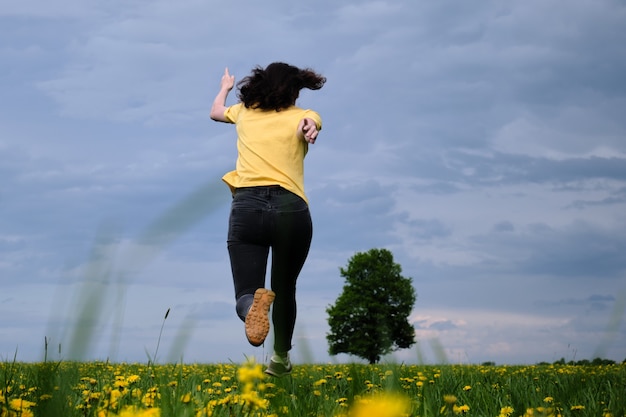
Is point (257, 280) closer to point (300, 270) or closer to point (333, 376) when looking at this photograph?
point (300, 270)

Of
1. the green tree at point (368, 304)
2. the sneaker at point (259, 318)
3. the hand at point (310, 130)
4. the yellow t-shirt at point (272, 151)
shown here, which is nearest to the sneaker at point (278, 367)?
the sneaker at point (259, 318)

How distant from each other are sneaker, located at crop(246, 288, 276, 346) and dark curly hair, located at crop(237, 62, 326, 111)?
2.49m

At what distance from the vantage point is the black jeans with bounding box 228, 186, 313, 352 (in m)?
6.16

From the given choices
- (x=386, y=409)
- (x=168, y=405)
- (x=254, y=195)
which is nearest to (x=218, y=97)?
(x=254, y=195)

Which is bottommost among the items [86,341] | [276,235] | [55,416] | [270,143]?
[55,416]

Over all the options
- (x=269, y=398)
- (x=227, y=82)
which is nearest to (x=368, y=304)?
(x=227, y=82)

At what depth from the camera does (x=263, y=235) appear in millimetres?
6219

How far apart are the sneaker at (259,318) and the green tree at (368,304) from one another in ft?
115

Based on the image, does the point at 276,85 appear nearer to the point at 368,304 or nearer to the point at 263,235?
the point at 263,235

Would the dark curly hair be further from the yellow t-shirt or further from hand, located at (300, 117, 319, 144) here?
hand, located at (300, 117, 319, 144)

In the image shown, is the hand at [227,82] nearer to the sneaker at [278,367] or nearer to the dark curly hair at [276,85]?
the dark curly hair at [276,85]

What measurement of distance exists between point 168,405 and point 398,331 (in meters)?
39.2

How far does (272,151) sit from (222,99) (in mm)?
1459

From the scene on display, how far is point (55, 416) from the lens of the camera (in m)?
1.75
